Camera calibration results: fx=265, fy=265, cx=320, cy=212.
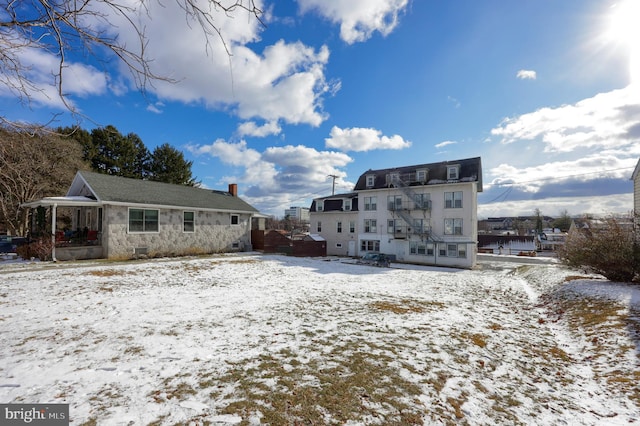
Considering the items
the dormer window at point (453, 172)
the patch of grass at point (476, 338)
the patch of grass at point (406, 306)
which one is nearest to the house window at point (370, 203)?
the dormer window at point (453, 172)

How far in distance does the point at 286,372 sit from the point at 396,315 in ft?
15.4

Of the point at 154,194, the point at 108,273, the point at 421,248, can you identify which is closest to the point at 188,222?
the point at 154,194

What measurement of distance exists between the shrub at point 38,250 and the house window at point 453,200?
30.2 meters

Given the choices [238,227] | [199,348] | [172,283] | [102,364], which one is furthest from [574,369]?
[238,227]

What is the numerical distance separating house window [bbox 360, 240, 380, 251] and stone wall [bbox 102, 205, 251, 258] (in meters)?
12.7

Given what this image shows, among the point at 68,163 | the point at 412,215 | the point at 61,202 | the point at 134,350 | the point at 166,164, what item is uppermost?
the point at 166,164

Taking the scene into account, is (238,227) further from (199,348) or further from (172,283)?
(199,348)

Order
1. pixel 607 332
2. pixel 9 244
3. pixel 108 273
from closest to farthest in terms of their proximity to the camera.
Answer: pixel 607 332 → pixel 108 273 → pixel 9 244

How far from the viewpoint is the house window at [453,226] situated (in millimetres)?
25234

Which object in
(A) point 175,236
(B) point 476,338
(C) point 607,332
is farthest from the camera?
(A) point 175,236

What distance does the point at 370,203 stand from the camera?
30.8 metres

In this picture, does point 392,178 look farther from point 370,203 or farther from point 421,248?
point 421,248

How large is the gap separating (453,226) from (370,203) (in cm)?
910

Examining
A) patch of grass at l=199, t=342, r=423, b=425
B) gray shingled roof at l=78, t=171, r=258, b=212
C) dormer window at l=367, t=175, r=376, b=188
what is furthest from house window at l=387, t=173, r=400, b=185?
patch of grass at l=199, t=342, r=423, b=425
